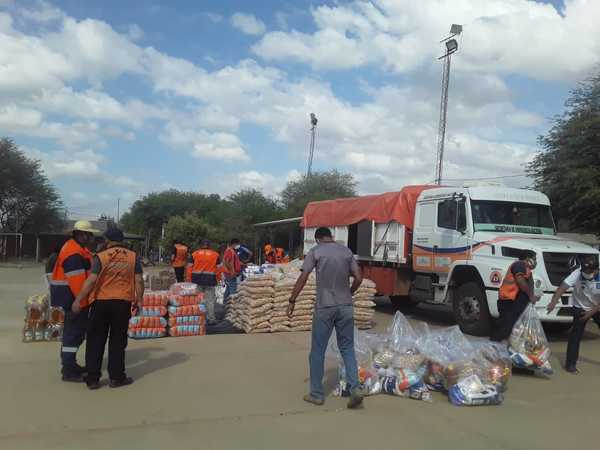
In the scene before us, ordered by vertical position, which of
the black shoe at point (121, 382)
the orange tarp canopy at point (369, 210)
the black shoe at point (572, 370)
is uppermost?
the orange tarp canopy at point (369, 210)

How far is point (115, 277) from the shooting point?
635 centimetres

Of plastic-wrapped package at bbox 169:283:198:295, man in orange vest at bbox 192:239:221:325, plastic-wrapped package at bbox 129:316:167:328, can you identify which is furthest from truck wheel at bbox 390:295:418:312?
plastic-wrapped package at bbox 129:316:167:328

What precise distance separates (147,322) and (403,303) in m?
A: 7.81

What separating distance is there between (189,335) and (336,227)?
750 cm

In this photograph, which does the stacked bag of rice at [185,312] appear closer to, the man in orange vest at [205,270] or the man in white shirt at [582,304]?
the man in orange vest at [205,270]

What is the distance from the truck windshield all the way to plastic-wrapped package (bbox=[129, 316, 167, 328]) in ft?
20.3

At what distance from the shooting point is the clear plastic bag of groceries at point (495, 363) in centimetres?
641

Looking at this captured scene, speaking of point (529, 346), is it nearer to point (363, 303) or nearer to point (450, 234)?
point (363, 303)

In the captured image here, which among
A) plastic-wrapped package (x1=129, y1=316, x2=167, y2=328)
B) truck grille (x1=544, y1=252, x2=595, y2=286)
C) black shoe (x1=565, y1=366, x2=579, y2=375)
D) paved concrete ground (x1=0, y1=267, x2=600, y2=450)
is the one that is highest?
truck grille (x1=544, y1=252, x2=595, y2=286)

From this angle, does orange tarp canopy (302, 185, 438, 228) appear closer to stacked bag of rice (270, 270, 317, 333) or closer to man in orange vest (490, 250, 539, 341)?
stacked bag of rice (270, 270, 317, 333)

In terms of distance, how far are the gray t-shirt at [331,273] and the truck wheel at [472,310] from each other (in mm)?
5353

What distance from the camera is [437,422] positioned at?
18.1 ft

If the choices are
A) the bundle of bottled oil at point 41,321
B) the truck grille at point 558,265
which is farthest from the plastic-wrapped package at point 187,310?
the truck grille at point 558,265

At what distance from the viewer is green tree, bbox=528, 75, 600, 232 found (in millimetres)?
15891
